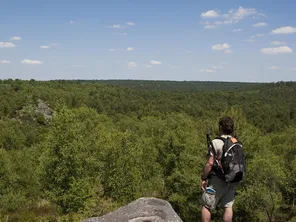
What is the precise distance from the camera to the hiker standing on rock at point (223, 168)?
723 centimetres

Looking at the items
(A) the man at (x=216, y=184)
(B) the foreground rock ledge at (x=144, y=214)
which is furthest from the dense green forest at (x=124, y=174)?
(A) the man at (x=216, y=184)

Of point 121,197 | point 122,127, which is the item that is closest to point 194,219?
point 121,197

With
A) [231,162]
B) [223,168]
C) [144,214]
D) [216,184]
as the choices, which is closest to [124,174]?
[144,214]

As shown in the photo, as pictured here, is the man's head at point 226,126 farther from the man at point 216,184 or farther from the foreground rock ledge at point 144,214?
the foreground rock ledge at point 144,214

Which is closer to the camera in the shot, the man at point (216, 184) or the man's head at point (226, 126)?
the man at point (216, 184)

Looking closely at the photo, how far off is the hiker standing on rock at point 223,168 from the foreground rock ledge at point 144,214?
2467 mm

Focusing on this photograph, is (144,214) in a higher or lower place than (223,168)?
lower

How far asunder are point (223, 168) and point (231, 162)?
0.24 meters

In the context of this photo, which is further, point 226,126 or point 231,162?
point 226,126

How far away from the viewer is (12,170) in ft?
162

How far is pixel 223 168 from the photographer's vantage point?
7.29m

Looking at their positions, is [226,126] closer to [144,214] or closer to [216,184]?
[216,184]

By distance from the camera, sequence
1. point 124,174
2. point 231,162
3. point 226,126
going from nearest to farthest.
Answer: point 231,162
point 226,126
point 124,174

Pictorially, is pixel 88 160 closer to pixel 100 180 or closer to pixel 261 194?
pixel 100 180
